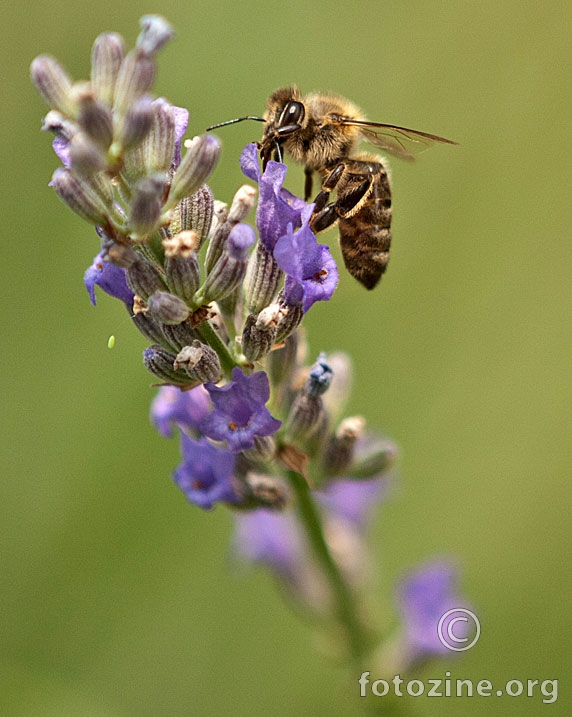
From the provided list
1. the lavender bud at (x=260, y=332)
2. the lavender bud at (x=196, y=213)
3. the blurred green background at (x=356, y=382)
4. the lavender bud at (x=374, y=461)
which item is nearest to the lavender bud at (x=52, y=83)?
the lavender bud at (x=196, y=213)

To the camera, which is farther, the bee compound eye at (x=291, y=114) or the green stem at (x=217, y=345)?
the bee compound eye at (x=291, y=114)

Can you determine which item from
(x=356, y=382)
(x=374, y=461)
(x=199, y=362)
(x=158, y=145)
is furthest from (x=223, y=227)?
(x=356, y=382)

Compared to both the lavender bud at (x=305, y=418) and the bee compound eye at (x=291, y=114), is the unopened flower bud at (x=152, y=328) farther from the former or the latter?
the bee compound eye at (x=291, y=114)

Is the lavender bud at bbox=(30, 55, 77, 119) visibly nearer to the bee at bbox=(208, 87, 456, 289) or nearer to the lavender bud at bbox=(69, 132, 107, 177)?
the lavender bud at bbox=(69, 132, 107, 177)

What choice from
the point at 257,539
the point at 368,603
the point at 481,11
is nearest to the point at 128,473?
the point at 257,539

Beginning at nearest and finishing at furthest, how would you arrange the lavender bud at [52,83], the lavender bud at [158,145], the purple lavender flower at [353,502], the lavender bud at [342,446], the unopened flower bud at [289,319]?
the lavender bud at [52,83] → the lavender bud at [158,145] → the unopened flower bud at [289,319] → the lavender bud at [342,446] → the purple lavender flower at [353,502]

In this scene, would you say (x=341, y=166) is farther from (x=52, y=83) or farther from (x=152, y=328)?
(x=52, y=83)

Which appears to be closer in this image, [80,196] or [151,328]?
[80,196]
